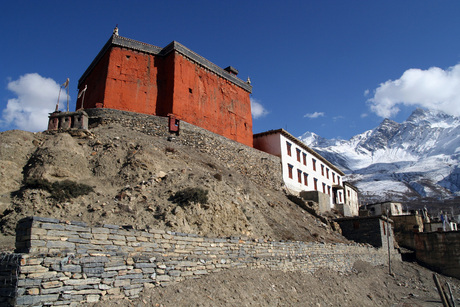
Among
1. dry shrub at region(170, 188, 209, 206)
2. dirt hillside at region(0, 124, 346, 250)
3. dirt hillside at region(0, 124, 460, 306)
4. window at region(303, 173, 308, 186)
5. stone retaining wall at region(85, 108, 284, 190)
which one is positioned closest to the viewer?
dirt hillside at region(0, 124, 460, 306)

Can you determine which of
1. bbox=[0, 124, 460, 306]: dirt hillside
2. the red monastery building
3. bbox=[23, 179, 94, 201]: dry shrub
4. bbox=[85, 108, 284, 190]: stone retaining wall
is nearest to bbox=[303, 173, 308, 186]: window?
bbox=[85, 108, 284, 190]: stone retaining wall

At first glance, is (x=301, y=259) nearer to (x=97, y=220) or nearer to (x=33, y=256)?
(x=97, y=220)

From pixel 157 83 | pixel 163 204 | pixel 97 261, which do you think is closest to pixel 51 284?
pixel 97 261

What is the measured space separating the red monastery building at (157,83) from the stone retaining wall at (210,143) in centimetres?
149

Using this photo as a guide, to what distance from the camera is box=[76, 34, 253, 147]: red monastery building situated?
2495cm

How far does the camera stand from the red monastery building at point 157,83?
A: 25.0 metres

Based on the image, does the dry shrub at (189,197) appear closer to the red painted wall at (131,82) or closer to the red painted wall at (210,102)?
the red painted wall at (210,102)

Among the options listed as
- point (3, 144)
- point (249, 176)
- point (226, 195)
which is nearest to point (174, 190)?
point (226, 195)

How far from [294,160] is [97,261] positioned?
28.3 m

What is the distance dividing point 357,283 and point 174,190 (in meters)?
12.2

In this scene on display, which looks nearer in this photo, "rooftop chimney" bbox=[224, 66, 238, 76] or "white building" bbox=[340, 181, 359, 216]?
"rooftop chimney" bbox=[224, 66, 238, 76]

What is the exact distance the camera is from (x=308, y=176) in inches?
1462

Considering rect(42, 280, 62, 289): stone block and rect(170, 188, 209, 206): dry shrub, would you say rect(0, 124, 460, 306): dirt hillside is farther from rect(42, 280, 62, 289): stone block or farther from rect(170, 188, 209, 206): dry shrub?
rect(42, 280, 62, 289): stone block

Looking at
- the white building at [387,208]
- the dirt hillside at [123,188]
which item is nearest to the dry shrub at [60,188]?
the dirt hillside at [123,188]
